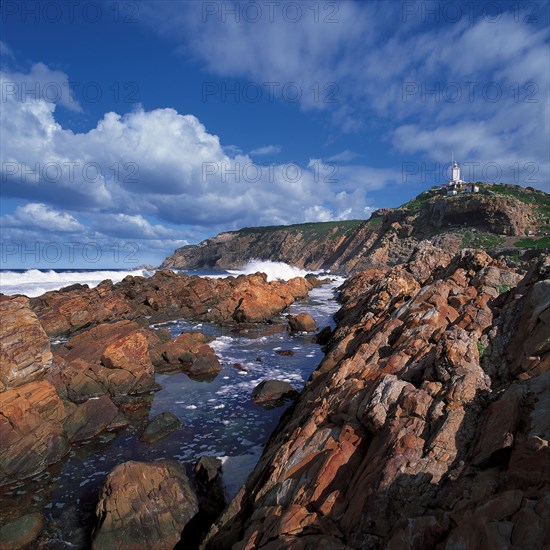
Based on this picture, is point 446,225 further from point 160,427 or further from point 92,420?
point 92,420

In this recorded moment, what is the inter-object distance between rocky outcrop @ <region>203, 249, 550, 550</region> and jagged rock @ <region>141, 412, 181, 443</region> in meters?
6.48

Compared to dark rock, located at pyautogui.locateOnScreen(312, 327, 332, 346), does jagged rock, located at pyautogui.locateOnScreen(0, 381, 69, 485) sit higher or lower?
lower

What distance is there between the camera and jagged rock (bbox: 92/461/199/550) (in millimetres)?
9828

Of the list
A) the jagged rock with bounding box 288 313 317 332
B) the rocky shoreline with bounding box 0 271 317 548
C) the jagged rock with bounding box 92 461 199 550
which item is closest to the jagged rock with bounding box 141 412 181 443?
the rocky shoreline with bounding box 0 271 317 548

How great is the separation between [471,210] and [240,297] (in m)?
78.7

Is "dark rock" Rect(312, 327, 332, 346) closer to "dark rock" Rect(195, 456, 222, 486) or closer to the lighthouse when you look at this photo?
"dark rock" Rect(195, 456, 222, 486)

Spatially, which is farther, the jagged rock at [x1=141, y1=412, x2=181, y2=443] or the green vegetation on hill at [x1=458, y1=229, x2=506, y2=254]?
the green vegetation on hill at [x1=458, y1=229, x2=506, y2=254]

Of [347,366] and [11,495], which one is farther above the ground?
[347,366]

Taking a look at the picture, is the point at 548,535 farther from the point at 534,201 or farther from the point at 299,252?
the point at 299,252

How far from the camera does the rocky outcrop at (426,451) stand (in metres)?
5.85

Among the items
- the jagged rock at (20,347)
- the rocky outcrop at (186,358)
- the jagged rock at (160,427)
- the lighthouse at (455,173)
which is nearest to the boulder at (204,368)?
the rocky outcrop at (186,358)

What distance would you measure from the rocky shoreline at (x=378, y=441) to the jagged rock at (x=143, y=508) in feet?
0.12

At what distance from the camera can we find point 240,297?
46.4 meters

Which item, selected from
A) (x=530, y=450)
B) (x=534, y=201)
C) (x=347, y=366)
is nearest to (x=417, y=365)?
(x=347, y=366)
